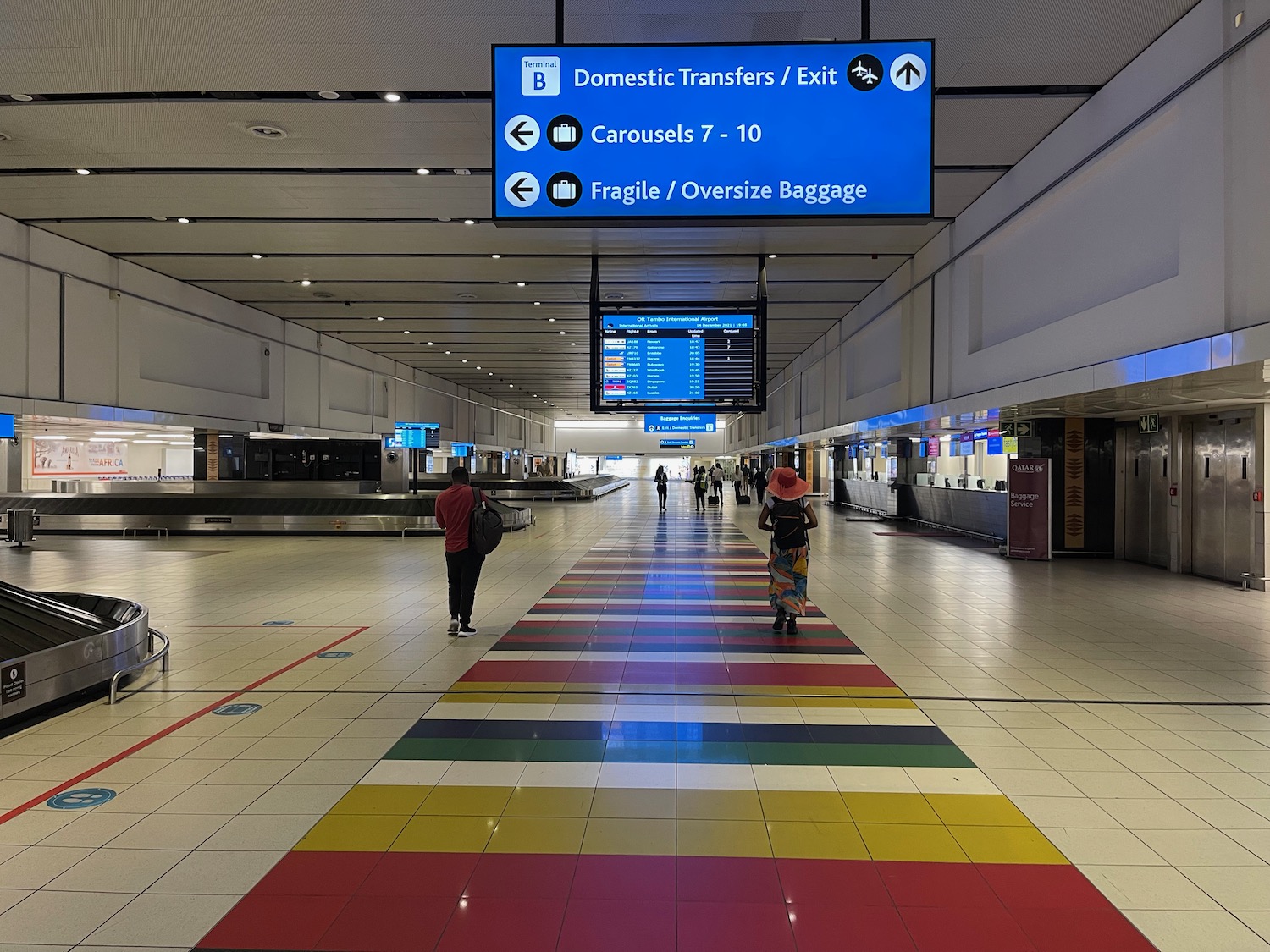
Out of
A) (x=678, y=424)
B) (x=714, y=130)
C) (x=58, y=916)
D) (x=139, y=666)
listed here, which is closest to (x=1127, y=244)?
(x=714, y=130)

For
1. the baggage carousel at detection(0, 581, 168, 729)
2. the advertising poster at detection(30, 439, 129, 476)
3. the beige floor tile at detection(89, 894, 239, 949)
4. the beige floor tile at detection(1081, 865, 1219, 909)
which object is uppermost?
the advertising poster at detection(30, 439, 129, 476)

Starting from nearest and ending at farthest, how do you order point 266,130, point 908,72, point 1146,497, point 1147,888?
point 1147,888, point 908,72, point 266,130, point 1146,497

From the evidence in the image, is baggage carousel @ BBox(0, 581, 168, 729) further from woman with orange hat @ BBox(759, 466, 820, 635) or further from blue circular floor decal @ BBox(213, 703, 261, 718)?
woman with orange hat @ BBox(759, 466, 820, 635)

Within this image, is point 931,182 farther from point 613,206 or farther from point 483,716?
point 483,716

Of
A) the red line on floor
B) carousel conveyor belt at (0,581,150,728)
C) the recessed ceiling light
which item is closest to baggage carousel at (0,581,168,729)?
carousel conveyor belt at (0,581,150,728)

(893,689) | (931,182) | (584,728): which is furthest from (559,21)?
(893,689)

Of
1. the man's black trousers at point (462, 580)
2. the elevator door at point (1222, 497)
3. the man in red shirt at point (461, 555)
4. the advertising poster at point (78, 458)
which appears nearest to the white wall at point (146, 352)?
the man in red shirt at point (461, 555)

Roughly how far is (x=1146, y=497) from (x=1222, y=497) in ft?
6.85

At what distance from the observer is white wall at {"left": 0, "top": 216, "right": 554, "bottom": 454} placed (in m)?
12.3

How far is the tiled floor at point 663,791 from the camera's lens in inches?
121

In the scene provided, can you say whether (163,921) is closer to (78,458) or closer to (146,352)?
(146,352)

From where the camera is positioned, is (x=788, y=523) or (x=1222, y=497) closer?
(x=788, y=523)

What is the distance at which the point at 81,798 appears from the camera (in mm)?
4207

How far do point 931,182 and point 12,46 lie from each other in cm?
780
